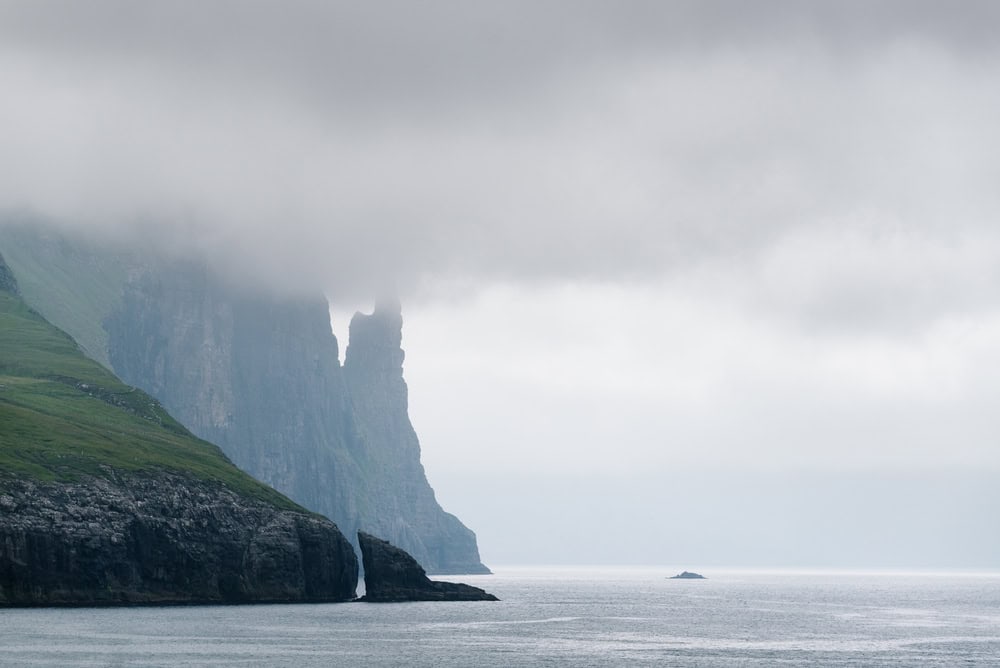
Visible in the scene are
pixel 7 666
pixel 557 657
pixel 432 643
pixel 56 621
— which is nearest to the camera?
pixel 7 666

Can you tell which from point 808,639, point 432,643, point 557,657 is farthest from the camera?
point 808,639

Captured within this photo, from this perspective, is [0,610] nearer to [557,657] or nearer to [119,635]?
[119,635]

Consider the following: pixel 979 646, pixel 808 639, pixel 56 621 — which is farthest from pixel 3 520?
pixel 979 646

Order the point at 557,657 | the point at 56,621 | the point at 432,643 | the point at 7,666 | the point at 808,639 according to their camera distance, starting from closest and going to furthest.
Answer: the point at 7,666, the point at 557,657, the point at 432,643, the point at 56,621, the point at 808,639

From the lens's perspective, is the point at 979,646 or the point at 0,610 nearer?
the point at 979,646

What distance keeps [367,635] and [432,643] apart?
13028 mm

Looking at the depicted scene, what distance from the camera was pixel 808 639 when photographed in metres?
189

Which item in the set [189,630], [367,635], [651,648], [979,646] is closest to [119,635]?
[189,630]

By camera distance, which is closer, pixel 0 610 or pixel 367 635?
pixel 367 635

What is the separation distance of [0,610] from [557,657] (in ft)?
296

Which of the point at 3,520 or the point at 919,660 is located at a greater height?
the point at 3,520

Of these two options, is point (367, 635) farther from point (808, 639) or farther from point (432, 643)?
point (808, 639)

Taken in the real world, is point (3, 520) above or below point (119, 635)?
above

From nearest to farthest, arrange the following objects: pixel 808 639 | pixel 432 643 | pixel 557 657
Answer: pixel 557 657 → pixel 432 643 → pixel 808 639
